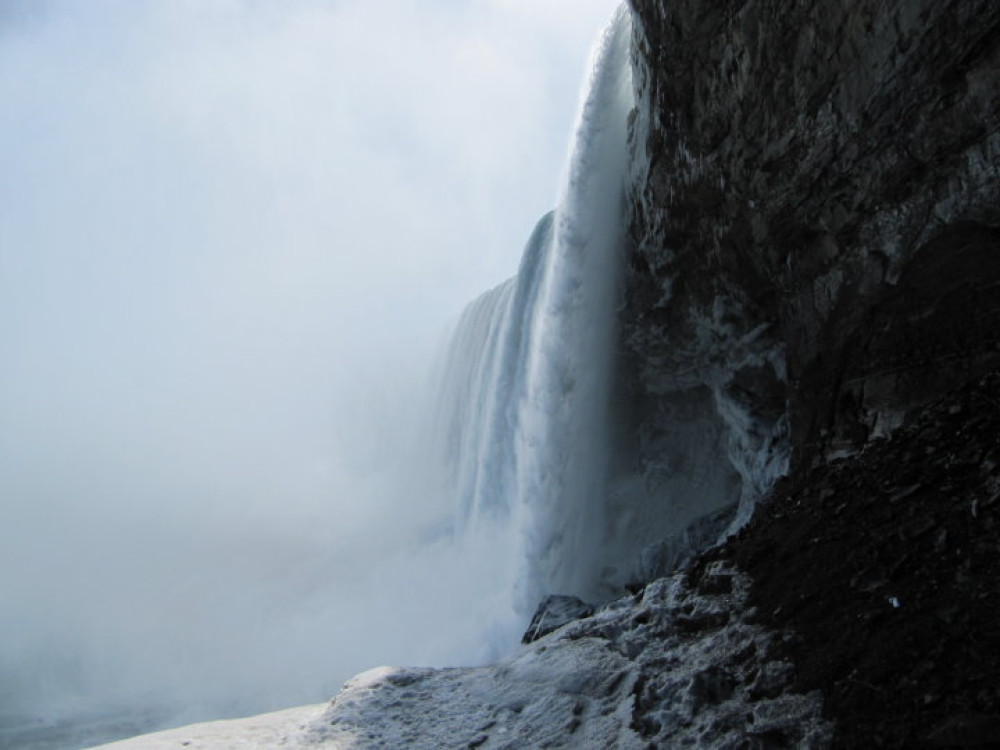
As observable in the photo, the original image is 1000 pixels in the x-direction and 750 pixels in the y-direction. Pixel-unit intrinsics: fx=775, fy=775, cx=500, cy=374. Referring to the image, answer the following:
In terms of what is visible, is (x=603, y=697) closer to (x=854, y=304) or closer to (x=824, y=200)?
(x=854, y=304)

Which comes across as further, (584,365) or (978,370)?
(584,365)

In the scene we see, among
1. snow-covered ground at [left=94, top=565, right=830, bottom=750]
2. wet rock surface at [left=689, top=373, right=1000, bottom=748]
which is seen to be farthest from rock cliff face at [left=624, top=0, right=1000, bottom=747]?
snow-covered ground at [left=94, top=565, right=830, bottom=750]

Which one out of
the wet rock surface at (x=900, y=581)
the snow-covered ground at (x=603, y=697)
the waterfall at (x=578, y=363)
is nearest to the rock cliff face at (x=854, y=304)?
the wet rock surface at (x=900, y=581)

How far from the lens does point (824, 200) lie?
8.77 m

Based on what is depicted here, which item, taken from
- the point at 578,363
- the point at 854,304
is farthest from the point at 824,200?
the point at 578,363

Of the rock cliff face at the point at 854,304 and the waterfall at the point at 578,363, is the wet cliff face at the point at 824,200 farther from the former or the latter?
the waterfall at the point at 578,363

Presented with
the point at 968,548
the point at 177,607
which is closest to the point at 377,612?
the point at 177,607

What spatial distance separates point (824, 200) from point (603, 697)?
5.98m

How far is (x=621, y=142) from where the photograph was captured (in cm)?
1538

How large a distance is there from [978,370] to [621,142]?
10.4m

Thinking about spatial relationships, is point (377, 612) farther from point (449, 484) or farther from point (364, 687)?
point (364, 687)

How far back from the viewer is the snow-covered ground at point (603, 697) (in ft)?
15.7

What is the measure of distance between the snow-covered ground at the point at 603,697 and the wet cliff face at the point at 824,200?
2.83 meters

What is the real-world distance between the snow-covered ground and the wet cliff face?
112 inches
